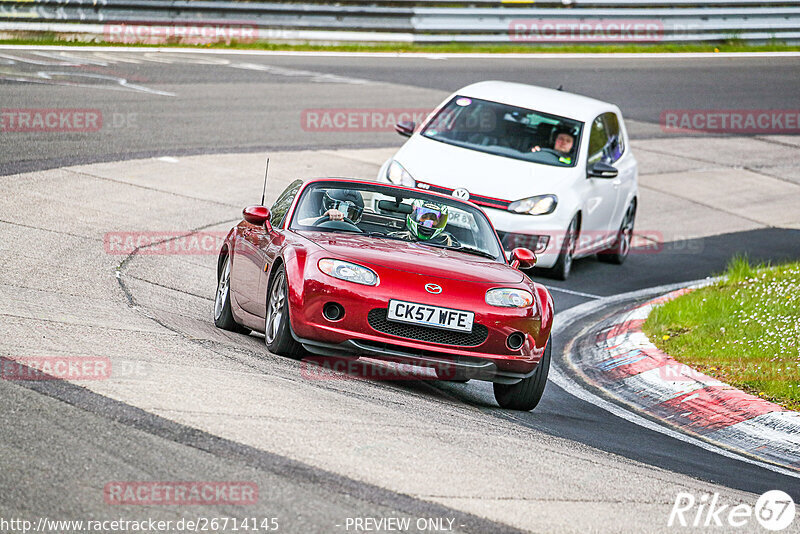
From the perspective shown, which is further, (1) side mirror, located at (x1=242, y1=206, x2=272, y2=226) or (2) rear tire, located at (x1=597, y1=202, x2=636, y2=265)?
(2) rear tire, located at (x1=597, y1=202, x2=636, y2=265)

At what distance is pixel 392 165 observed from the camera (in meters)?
13.5

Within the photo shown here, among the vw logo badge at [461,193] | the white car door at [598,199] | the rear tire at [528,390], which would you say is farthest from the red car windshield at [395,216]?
the white car door at [598,199]

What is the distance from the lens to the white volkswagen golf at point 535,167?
42.5ft

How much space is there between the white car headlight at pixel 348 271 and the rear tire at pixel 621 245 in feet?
25.5

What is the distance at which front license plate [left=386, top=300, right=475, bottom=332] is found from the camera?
25.1 feet

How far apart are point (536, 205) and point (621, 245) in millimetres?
2611

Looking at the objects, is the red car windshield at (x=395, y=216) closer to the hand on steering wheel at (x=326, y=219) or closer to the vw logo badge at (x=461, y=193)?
the hand on steering wheel at (x=326, y=219)

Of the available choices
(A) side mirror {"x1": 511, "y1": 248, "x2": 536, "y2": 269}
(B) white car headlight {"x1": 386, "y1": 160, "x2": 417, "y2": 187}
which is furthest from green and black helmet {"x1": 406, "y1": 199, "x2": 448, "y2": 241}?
(B) white car headlight {"x1": 386, "y1": 160, "x2": 417, "y2": 187}

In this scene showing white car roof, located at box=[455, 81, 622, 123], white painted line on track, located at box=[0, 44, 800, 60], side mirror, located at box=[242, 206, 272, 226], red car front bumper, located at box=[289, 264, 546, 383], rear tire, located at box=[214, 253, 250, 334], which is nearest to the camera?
red car front bumper, located at box=[289, 264, 546, 383]

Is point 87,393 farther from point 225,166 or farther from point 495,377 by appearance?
point 225,166

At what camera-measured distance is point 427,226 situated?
355 inches

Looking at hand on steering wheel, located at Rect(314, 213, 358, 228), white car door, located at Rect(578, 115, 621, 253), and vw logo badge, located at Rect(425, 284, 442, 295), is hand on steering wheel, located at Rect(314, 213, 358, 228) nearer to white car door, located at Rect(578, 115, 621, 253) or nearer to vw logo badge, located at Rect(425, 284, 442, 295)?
vw logo badge, located at Rect(425, 284, 442, 295)

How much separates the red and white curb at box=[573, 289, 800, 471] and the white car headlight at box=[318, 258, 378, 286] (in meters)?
2.51

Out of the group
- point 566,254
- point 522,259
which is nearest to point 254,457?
point 522,259
